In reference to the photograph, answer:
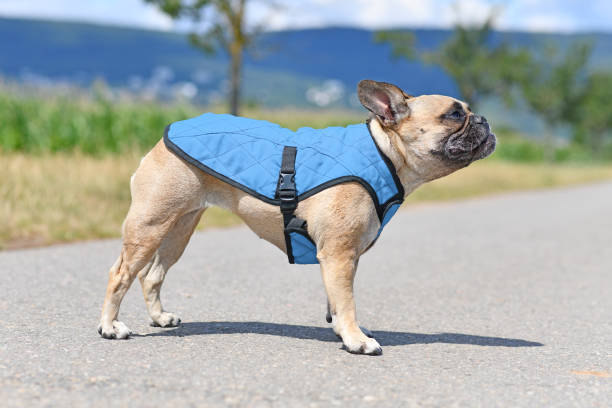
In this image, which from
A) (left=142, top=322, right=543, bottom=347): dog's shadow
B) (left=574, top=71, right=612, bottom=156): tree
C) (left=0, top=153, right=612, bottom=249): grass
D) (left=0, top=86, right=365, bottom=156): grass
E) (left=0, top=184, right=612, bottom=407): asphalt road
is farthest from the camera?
(left=574, top=71, right=612, bottom=156): tree

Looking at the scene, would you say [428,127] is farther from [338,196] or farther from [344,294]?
[344,294]

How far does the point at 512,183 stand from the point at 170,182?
2003cm

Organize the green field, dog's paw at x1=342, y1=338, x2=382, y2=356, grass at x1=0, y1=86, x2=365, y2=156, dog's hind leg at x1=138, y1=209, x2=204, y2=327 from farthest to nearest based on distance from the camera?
grass at x1=0, y1=86, x2=365, y2=156, the green field, dog's hind leg at x1=138, y1=209, x2=204, y2=327, dog's paw at x1=342, y1=338, x2=382, y2=356

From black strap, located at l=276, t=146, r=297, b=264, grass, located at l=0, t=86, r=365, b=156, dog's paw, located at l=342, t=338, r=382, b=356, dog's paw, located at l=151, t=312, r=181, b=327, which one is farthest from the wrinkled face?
grass, located at l=0, t=86, r=365, b=156

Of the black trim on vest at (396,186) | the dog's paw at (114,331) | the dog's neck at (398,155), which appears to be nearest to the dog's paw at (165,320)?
the dog's paw at (114,331)

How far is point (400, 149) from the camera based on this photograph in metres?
→ 4.36

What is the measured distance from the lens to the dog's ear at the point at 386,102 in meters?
4.30

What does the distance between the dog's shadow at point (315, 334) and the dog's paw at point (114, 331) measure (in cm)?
19

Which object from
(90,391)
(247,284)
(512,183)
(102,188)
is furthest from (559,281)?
(512,183)

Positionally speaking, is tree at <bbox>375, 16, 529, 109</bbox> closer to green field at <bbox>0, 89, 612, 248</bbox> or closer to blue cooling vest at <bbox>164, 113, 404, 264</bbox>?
green field at <bbox>0, 89, 612, 248</bbox>

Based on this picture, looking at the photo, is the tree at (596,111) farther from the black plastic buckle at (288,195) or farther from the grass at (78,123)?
the black plastic buckle at (288,195)

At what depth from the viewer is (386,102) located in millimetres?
4336

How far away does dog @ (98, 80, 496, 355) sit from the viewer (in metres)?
4.22

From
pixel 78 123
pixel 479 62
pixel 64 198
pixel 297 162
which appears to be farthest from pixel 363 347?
pixel 479 62
